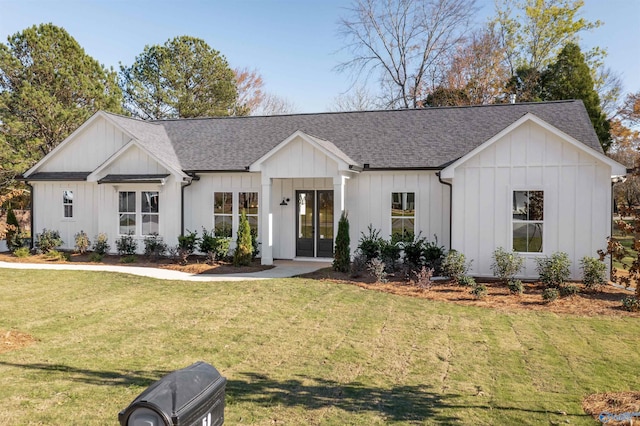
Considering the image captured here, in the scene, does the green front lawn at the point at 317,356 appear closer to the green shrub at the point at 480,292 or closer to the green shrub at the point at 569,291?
the green shrub at the point at 480,292

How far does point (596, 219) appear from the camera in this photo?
11836 millimetres

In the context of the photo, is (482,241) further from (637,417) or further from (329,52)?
(329,52)

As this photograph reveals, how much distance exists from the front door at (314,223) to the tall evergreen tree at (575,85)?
19.1 m

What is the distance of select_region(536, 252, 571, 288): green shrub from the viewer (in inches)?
438

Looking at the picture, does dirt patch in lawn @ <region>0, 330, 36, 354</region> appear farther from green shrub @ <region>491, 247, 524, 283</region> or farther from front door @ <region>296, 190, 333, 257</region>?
green shrub @ <region>491, 247, 524, 283</region>

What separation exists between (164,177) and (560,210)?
1268 cm

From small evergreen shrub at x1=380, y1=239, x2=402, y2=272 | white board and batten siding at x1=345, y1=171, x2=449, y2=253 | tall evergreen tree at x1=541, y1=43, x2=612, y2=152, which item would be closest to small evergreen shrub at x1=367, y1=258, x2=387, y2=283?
small evergreen shrub at x1=380, y1=239, x2=402, y2=272

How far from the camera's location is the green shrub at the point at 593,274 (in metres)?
11.0

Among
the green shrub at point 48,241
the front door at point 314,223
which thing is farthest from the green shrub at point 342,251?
the green shrub at point 48,241

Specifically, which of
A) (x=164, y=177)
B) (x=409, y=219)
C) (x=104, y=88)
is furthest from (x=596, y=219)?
(x=104, y=88)

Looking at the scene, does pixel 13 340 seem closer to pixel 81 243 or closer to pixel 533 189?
pixel 81 243

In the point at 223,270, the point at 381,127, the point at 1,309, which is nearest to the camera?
the point at 1,309

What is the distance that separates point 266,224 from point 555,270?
844 centimetres

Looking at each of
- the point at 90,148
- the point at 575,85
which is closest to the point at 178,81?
the point at 90,148
